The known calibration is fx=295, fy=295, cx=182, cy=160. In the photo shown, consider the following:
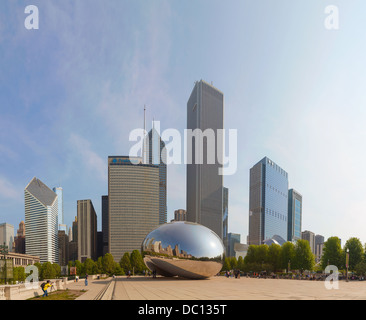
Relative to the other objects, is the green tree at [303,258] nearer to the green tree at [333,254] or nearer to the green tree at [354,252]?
the green tree at [333,254]

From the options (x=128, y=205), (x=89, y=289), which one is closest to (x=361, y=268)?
(x=89, y=289)

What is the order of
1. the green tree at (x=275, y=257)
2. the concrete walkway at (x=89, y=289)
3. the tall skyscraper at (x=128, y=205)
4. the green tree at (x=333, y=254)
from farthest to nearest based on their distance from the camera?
the tall skyscraper at (x=128, y=205), the green tree at (x=275, y=257), the green tree at (x=333, y=254), the concrete walkway at (x=89, y=289)

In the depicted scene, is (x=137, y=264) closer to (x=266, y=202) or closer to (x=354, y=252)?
(x=354, y=252)

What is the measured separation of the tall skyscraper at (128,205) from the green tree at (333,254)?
141534 mm

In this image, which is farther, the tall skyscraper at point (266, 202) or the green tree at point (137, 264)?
the tall skyscraper at point (266, 202)

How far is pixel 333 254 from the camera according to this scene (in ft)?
173

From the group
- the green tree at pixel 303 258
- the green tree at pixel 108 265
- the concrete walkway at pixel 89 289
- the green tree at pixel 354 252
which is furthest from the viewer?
the green tree at pixel 108 265

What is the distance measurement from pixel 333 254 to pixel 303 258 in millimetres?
5166

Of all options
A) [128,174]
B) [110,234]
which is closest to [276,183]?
[128,174]

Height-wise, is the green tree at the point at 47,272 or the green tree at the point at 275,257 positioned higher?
the green tree at the point at 275,257

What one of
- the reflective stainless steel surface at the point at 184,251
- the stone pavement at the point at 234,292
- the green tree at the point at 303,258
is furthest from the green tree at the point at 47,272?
the stone pavement at the point at 234,292

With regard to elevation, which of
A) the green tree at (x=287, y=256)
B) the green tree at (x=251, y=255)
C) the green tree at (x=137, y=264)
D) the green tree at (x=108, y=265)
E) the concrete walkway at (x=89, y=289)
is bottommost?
the green tree at (x=108, y=265)

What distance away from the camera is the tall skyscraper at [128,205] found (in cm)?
18250

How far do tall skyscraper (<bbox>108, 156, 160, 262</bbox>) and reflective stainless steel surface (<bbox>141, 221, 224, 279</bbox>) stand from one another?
153401 mm
